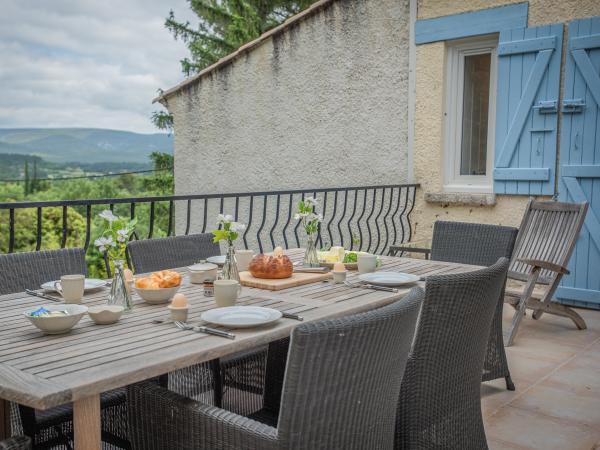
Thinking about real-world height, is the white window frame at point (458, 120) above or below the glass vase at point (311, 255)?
above

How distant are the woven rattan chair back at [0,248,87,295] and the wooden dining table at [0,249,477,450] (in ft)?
0.85

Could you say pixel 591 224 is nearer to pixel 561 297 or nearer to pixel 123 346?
pixel 561 297

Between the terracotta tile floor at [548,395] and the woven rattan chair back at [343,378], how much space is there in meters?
1.34

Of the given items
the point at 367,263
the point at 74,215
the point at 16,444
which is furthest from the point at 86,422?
the point at 74,215

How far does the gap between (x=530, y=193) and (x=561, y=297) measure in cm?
88

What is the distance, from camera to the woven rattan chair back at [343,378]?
4.17 ft

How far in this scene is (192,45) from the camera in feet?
52.3

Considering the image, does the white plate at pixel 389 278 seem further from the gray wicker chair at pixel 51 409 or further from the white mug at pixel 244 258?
the gray wicker chair at pixel 51 409

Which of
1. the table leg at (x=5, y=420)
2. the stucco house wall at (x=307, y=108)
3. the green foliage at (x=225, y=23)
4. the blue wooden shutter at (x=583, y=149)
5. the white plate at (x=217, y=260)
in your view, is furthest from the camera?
the green foliage at (x=225, y=23)

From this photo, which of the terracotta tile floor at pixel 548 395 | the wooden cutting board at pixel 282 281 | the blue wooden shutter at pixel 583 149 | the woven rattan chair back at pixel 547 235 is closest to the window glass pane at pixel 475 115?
the blue wooden shutter at pixel 583 149

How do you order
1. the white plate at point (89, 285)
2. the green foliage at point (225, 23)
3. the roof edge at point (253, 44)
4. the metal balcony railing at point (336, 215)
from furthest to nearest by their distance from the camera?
the green foliage at point (225, 23) < the roof edge at point (253, 44) < the metal balcony railing at point (336, 215) < the white plate at point (89, 285)

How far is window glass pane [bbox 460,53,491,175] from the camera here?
5.76 meters

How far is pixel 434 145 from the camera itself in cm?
587

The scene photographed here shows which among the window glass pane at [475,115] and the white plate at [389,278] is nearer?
the white plate at [389,278]
